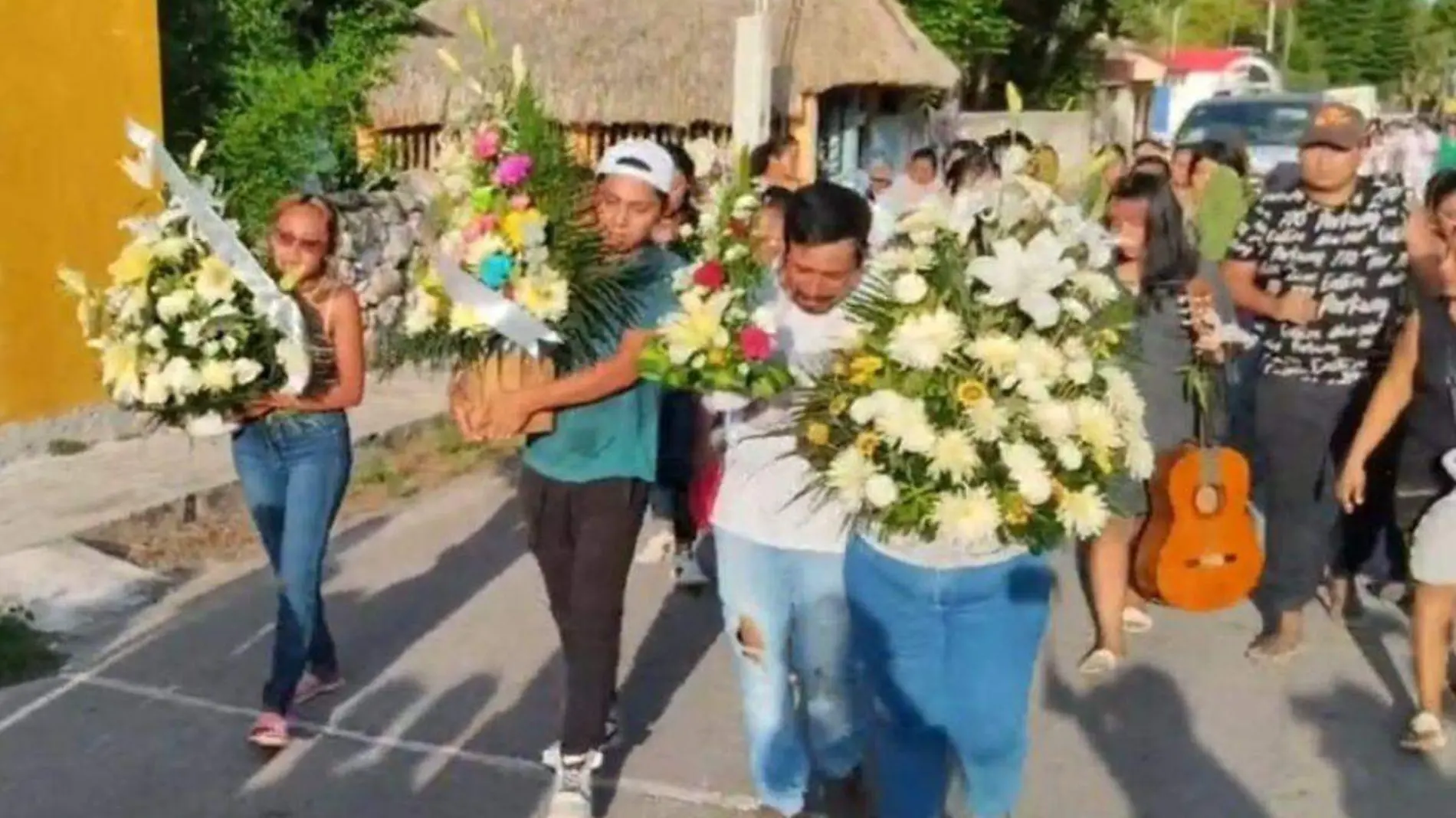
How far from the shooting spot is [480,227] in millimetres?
5195

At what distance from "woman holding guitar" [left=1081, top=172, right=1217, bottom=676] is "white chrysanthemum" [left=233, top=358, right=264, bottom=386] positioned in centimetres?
257

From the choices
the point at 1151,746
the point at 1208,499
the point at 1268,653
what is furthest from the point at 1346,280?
the point at 1151,746

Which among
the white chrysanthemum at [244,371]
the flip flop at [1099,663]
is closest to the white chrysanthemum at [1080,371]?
the white chrysanthemum at [244,371]

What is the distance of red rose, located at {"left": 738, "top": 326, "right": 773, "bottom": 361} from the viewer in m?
4.66

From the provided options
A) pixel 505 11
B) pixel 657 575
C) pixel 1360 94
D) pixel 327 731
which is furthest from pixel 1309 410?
pixel 1360 94

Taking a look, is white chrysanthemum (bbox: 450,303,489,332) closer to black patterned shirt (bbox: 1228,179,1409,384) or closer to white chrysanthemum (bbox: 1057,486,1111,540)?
white chrysanthemum (bbox: 1057,486,1111,540)

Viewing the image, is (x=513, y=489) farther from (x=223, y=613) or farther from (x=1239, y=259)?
(x=1239, y=259)

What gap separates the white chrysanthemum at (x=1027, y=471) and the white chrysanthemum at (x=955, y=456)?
0.06m

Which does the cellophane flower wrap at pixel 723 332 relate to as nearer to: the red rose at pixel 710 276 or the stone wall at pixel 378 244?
the red rose at pixel 710 276

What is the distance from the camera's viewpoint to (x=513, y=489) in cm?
1044

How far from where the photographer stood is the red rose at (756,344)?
466 centimetres

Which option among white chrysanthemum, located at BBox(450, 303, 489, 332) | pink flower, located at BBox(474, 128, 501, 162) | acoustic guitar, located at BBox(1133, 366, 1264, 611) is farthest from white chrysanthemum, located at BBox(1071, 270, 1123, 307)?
acoustic guitar, located at BBox(1133, 366, 1264, 611)

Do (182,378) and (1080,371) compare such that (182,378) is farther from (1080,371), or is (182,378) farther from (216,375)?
(1080,371)

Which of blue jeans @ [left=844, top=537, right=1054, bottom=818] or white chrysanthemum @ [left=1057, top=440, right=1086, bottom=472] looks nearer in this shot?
white chrysanthemum @ [left=1057, top=440, right=1086, bottom=472]
